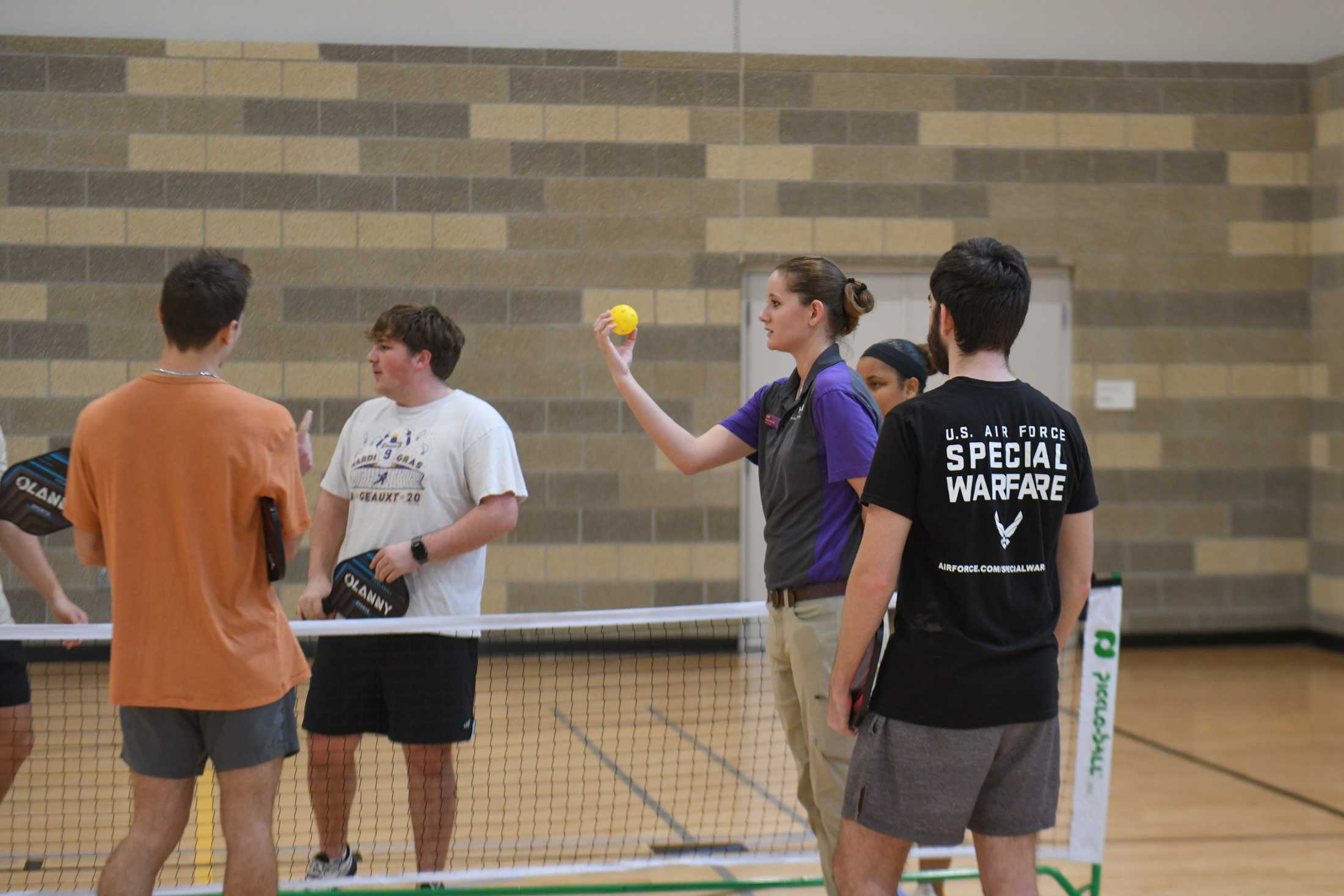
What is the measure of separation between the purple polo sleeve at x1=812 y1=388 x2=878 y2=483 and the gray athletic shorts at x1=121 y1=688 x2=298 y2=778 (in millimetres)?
1294

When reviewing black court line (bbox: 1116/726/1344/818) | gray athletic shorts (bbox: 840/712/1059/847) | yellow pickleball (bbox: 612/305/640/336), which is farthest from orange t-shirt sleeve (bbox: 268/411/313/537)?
black court line (bbox: 1116/726/1344/818)

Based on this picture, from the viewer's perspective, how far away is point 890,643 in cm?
226

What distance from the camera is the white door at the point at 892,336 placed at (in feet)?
26.4

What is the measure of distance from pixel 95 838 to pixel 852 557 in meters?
2.86

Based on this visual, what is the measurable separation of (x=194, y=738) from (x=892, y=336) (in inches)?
250

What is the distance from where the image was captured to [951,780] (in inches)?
85.7

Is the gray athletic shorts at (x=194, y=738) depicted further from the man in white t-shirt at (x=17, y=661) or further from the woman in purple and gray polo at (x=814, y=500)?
the woman in purple and gray polo at (x=814, y=500)

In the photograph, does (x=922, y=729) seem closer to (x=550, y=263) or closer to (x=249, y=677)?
(x=249, y=677)

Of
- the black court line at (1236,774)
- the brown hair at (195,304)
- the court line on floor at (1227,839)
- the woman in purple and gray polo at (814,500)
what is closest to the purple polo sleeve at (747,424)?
the woman in purple and gray polo at (814,500)

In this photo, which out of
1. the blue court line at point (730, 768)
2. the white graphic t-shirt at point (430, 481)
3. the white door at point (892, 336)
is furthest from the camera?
the white door at point (892, 336)

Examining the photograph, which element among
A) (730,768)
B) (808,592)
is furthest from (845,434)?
(730,768)

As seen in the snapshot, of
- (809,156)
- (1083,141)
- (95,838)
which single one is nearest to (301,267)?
(809,156)

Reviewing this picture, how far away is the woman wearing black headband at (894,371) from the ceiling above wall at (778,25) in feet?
15.6

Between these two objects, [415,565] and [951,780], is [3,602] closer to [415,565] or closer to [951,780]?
[415,565]
